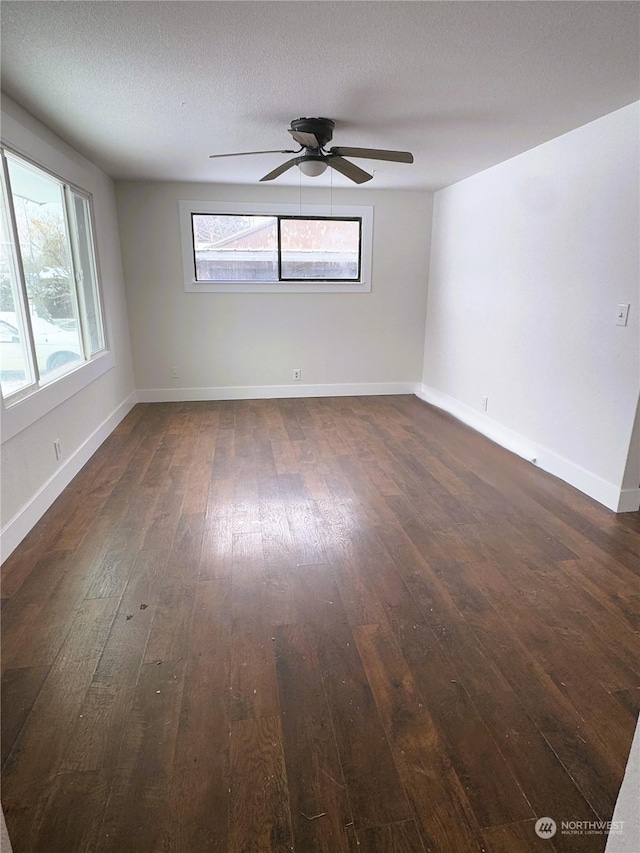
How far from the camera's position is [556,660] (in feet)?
5.94

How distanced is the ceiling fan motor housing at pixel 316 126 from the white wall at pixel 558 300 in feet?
→ 5.47

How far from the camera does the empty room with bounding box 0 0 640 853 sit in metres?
1.39

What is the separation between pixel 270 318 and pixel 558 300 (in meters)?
3.17

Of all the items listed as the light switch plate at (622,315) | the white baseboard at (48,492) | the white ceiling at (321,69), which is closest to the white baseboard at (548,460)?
the light switch plate at (622,315)

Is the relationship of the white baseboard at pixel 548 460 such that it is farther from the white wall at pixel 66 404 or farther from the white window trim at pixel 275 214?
A: the white wall at pixel 66 404

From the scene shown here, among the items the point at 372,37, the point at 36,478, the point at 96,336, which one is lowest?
the point at 36,478

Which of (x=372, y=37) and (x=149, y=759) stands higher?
(x=372, y=37)

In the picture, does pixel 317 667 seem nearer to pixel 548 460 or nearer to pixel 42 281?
pixel 548 460

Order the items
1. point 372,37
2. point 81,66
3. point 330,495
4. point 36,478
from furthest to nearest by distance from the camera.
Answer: point 330,495 < point 36,478 < point 81,66 < point 372,37

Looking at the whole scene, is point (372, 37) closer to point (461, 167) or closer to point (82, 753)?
point (461, 167)

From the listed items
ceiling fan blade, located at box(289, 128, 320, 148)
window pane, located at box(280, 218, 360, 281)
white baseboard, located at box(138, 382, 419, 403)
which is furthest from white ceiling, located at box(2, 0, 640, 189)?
white baseboard, located at box(138, 382, 419, 403)

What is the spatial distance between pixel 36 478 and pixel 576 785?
3001 mm

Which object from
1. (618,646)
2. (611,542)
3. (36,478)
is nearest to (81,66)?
(36,478)

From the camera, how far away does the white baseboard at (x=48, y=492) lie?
2.50 meters
